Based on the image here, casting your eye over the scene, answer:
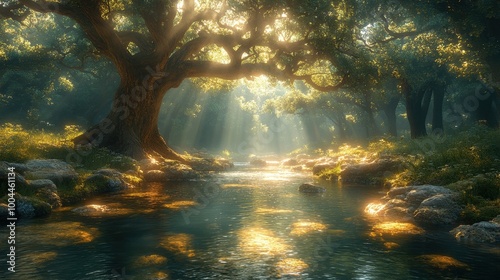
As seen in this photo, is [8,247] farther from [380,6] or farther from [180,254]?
[380,6]

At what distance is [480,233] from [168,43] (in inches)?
826

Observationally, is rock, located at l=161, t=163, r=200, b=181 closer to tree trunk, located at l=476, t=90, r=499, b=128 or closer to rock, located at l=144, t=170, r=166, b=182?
rock, located at l=144, t=170, r=166, b=182

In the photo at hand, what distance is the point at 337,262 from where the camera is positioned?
8.07 metres

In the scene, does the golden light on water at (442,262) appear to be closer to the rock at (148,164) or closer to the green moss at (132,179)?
the green moss at (132,179)

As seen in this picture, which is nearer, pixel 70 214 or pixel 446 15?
pixel 70 214

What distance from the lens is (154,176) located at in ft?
73.0

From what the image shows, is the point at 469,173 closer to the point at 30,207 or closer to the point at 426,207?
the point at 426,207

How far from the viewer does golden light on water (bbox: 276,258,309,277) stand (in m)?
7.47

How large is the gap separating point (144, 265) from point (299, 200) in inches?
356

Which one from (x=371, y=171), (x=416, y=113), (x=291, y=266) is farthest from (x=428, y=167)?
(x=416, y=113)

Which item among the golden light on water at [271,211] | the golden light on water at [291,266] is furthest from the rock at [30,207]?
the golden light on water at [291,266]

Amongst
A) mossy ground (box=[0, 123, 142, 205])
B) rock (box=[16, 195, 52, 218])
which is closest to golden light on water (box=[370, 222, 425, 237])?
rock (box=[16, 195, 52, 218])

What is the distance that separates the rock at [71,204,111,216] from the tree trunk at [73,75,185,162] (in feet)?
38.4

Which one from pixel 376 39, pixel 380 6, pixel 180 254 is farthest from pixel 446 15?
pixel 180 254
